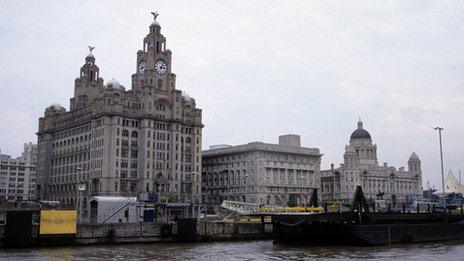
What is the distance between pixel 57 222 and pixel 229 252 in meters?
27.0

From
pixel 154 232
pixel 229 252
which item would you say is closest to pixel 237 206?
pixel 154 232

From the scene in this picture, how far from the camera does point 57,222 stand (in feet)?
279

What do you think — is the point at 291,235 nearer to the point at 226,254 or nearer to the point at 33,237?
the point at 226,254

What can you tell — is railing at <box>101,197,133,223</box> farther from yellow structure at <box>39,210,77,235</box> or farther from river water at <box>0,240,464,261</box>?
yellow structure at <box>39,210,77,235</box>

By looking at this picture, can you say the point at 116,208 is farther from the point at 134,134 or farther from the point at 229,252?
the point at 134,134

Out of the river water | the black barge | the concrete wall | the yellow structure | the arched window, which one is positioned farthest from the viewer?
the arched window

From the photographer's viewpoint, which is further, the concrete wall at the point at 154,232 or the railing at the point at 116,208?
the railing at the point at 116,208

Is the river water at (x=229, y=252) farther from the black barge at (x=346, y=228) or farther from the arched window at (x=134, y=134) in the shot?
the arched window at (x=134, y=134)

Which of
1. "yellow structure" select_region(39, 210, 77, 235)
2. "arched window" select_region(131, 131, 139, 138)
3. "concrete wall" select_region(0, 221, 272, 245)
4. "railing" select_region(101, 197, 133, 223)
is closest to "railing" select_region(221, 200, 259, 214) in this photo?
"concrete wall" select_region(0, 221, 272, 245)

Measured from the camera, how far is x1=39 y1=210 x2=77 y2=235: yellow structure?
84188 mm

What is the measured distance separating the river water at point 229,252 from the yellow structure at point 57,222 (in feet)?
13.2

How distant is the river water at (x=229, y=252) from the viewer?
70688 millimetres

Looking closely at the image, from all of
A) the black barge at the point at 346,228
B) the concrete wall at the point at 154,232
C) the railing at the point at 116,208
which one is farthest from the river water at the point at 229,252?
the railing at the point at 116,208

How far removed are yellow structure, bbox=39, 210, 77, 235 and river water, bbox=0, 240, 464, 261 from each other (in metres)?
4.03
